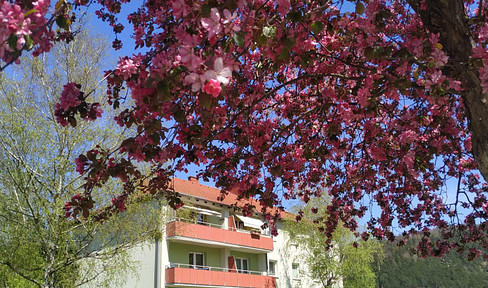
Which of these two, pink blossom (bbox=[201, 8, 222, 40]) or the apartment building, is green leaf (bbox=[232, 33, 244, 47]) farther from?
the apartment building

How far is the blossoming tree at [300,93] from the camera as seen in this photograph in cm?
262

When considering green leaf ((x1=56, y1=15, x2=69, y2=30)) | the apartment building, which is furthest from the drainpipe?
green leaf ((x1=56, y1=15, x2=69, y2=30))

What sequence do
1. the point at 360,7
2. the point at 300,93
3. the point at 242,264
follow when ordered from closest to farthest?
the point at 360,7
the point at 300,93
the point at 242,264

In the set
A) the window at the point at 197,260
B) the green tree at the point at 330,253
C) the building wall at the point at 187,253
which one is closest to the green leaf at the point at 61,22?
the building wall at the point at 187,253

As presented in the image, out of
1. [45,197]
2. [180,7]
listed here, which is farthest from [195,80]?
[45,197]

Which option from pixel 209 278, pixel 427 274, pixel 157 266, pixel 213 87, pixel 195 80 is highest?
pixel 427 274

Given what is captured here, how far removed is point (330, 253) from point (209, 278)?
9.94 m

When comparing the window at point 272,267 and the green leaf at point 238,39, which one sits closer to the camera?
the green leaf at point 238,39

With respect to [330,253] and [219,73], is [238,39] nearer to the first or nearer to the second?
[219,73]

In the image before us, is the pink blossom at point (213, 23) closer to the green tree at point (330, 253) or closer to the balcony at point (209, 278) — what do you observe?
the balcony at point (209, 278)

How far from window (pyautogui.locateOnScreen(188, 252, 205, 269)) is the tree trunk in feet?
65.3

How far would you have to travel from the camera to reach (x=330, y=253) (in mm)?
27641

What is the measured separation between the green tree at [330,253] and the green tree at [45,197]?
50.6ft

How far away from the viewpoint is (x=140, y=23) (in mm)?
5742
